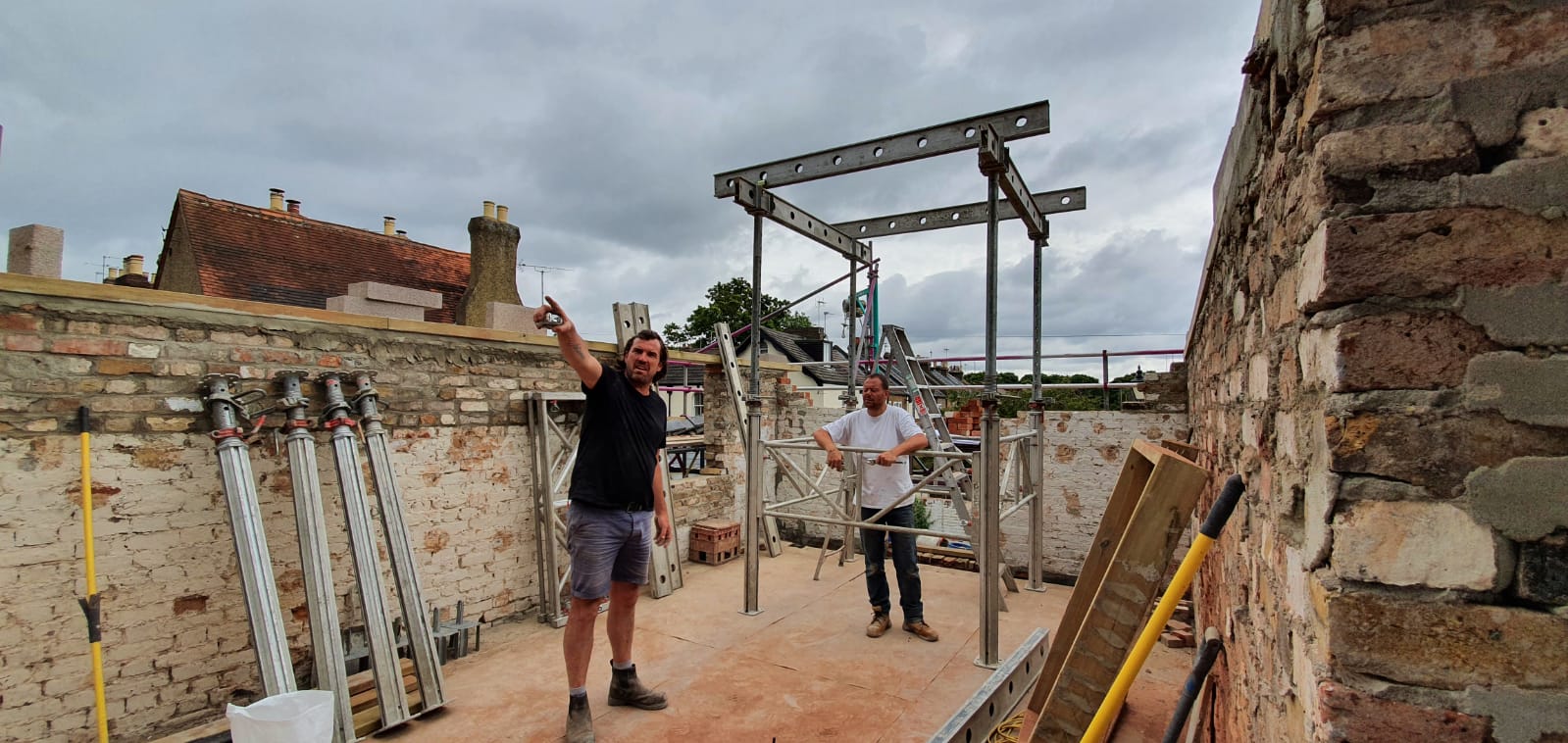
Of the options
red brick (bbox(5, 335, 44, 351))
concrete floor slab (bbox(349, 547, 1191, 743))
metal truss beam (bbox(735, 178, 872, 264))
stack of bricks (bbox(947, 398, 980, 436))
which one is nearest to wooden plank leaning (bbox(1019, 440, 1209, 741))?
concrete floor slab (bbox(349, 547, 1191, 743))

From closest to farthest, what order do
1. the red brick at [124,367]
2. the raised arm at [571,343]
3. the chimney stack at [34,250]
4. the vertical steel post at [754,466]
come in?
the raised arm at [571,343]
the red brick at [124,367]
the chimney stack at [34,250]
the vertical steel post at [754,466]

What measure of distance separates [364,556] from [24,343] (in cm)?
167

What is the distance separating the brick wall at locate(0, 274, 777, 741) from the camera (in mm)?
3004

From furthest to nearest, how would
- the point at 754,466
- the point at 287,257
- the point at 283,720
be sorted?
the point at 287,257 < the point at 754,466 < the point at 283,720

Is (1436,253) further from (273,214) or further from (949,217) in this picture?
(273,214)

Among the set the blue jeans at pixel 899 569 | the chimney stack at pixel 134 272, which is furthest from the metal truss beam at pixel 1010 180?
the chimney stack at pixel 134 272

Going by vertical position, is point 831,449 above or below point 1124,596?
above

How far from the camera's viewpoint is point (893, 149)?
4.27 meters

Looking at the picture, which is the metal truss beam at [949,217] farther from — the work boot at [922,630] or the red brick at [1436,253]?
the red brick at [1436,253]

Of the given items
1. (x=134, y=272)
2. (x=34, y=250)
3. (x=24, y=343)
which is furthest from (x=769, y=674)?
(x=134, y=272)

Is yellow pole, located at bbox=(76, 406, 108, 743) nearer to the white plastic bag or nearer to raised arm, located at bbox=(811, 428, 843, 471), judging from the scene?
the white plastic bag

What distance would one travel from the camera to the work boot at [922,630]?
435 cm

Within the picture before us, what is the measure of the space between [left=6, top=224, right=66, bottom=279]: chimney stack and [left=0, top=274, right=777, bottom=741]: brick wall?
0.96m

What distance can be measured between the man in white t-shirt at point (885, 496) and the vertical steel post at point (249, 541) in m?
2.98
